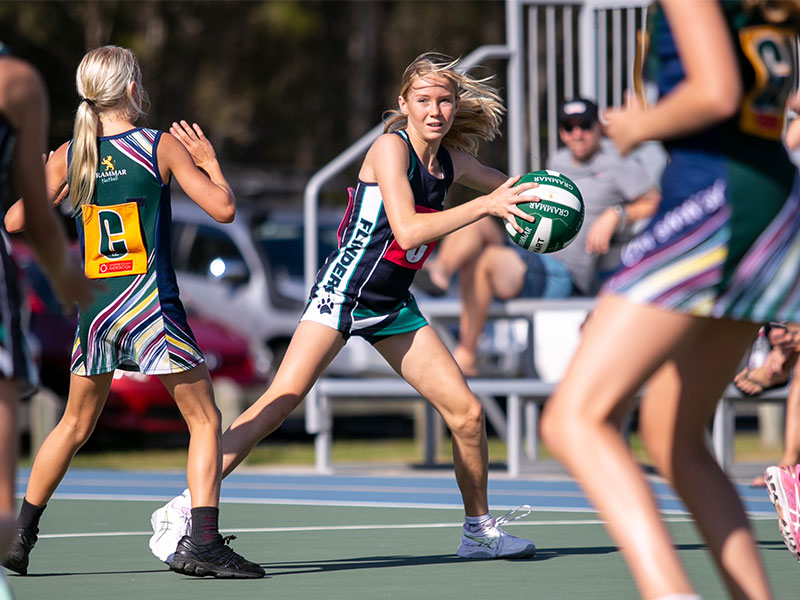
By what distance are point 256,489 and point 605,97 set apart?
5051 mm

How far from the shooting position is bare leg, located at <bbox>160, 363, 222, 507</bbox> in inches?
238

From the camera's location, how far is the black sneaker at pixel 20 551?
6117mm

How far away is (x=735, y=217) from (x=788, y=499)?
7.82 feet

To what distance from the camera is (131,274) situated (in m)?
6.02

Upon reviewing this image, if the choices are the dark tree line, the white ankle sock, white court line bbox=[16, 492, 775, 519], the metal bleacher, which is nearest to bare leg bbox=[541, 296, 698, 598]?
the white ankle sock

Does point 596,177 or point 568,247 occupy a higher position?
point 596,177

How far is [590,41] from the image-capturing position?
13.7 metres

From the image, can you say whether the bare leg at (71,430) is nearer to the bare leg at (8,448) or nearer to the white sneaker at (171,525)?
the white sneaker at (171,525)

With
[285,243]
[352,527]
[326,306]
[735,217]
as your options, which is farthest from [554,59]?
[735,217]

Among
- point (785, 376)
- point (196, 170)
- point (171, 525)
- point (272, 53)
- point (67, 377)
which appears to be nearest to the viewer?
point (196, 170)

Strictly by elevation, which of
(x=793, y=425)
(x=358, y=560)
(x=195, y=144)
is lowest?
(x=358, y=560)

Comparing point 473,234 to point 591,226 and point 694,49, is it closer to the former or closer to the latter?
point 591,226

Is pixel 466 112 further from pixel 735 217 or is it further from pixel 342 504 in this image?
pixel 342 504

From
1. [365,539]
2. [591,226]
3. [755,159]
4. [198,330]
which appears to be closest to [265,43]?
[198,330]
